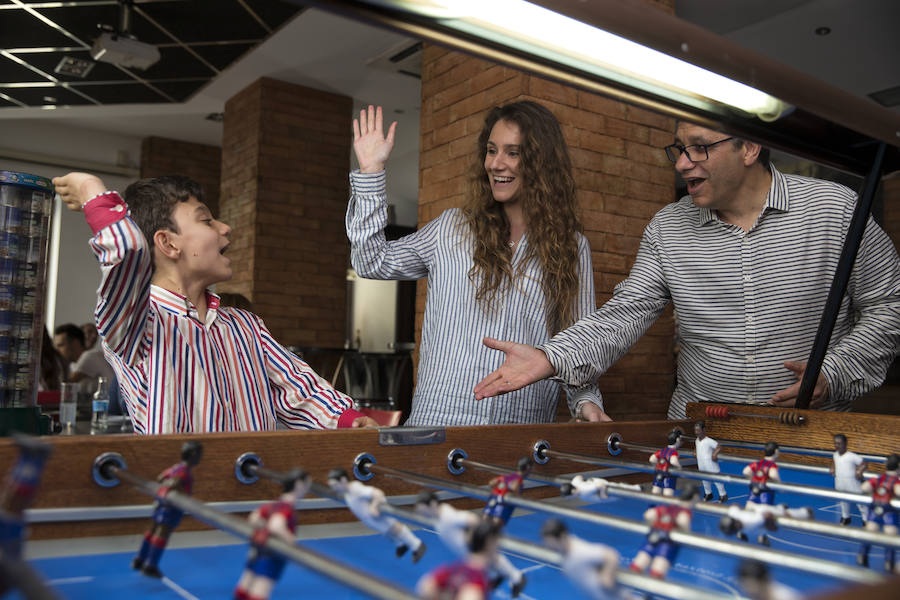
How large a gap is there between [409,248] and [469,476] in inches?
43.5

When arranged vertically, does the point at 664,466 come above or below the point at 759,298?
below

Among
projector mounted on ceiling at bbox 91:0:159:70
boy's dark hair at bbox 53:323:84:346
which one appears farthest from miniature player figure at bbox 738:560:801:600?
boy's dark hair at bbox 53:323:84:346

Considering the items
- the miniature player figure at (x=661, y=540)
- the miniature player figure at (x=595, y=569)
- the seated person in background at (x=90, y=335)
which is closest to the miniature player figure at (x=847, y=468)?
the miniature player figure at (x=661, y=540)

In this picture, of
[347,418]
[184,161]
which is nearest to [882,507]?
[347,418]

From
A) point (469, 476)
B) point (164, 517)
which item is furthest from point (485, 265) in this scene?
point (164, 517)

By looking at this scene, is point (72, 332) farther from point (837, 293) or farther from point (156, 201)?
point (837, 293)

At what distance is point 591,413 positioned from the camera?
69.9 inches

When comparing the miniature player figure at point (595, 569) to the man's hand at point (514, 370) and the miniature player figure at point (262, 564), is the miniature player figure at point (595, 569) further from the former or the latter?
the man's hand at point (514, 370)

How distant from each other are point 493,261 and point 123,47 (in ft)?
13.8

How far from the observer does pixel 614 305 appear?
200 cm

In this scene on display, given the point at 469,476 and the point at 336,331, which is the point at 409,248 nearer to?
the point at 469,476

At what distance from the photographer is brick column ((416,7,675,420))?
3.16m

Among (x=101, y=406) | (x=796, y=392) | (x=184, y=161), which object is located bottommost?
(x=101, y=406)

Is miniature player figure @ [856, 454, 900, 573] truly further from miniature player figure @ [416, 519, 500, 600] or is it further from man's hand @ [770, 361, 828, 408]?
man's hand @ [770, 361, 828, 408]
